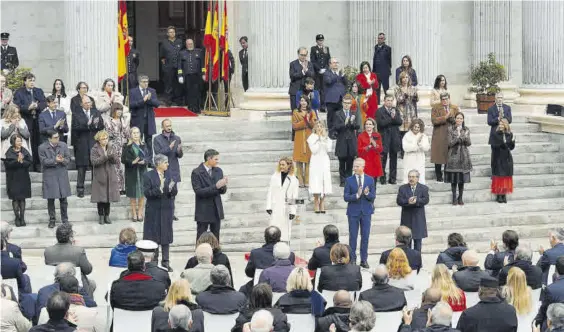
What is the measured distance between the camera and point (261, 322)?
13.5 metres

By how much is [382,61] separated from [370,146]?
537 centimetres

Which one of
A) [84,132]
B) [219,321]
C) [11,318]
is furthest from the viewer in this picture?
[84,132]

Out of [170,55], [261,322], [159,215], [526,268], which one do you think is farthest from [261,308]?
[170,55]

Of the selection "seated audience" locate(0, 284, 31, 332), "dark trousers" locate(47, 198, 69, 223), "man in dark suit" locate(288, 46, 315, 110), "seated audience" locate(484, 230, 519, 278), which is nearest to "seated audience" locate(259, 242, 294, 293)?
"seated audience" locate(484, 230, 519, 278)

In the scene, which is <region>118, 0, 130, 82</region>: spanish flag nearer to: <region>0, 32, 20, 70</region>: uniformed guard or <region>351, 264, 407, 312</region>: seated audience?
<region>0, 32, 20, 70</region>: uniformed guard

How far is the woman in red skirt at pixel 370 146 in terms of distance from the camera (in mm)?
25422

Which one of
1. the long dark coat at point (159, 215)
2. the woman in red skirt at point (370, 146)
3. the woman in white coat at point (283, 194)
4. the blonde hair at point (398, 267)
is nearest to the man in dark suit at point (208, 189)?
the long dark coat at point (159, 215)

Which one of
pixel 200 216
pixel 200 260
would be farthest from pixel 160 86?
pixel 200 260

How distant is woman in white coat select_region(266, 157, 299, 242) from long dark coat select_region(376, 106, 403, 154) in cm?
375

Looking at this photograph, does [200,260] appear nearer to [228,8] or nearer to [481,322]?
[481,322]

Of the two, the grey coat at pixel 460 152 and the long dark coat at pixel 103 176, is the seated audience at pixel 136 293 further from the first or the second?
the grey coat at pixel 460 152

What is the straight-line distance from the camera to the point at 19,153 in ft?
79.1

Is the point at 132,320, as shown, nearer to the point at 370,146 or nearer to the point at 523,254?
the point at 523,254

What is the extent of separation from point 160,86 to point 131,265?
20.5 meters
